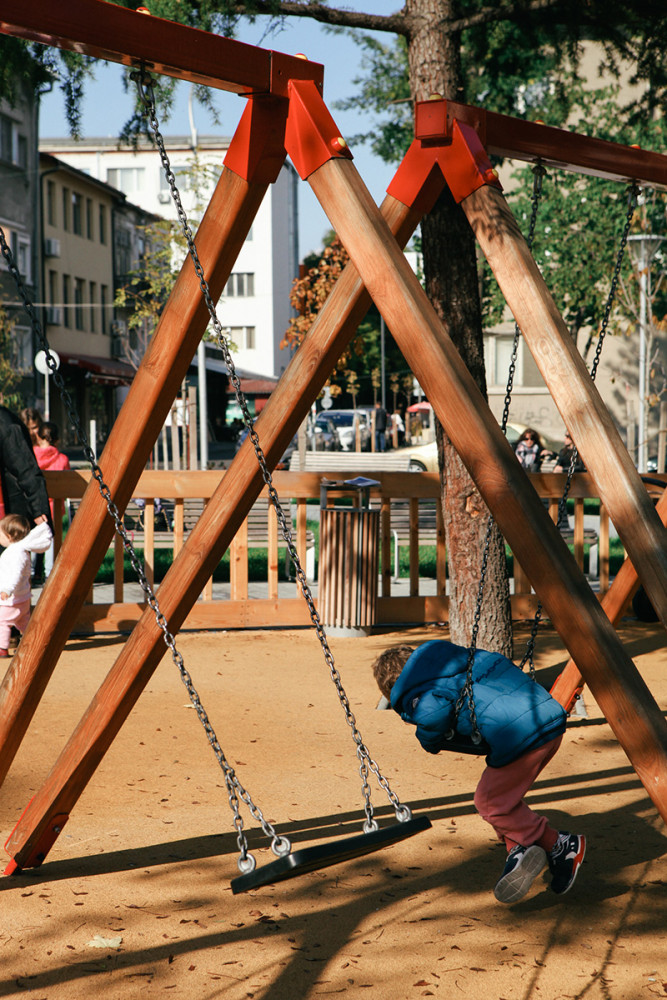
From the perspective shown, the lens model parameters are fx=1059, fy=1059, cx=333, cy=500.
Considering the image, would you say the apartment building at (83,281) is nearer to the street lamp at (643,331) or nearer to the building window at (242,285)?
the building window at (242,285)

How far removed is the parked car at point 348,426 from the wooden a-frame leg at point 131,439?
3065 centimetres

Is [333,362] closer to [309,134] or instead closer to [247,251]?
[309,134]

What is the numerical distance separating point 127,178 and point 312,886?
6984 centimetres

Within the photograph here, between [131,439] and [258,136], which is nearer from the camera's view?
[258,136]

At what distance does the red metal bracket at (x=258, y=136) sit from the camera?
3473mm

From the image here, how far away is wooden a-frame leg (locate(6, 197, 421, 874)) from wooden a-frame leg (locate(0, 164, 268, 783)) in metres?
0.24

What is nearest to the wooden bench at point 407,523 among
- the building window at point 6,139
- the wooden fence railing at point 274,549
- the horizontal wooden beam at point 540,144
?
the wooden fence railing at point 274,549

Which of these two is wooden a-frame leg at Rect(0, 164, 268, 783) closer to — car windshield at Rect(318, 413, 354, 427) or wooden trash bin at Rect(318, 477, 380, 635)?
wooden trash bin at Rect(318, 477, 380, 635)

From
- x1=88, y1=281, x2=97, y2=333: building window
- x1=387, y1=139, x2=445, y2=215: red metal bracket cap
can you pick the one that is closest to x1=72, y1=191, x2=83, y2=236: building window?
x1=88, y1=281, x2=97, y2=333: building window

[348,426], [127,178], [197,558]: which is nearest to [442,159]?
[197,558]

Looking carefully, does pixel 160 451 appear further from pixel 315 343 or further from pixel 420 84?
pixel 315 343

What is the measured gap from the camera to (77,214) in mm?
46219

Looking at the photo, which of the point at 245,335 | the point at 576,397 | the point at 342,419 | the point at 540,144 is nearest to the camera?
the point at 576,397

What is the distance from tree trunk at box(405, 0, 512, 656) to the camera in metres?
6.74
